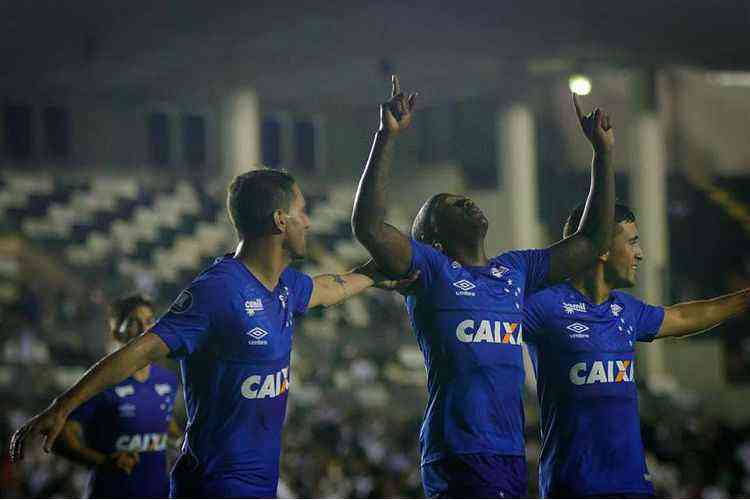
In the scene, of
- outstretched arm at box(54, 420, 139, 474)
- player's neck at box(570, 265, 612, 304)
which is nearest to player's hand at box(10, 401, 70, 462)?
outstretched arm at box(54, 420, 139, 474)

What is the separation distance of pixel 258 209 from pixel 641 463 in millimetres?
1895

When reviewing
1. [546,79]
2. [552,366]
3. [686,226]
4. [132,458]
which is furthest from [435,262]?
[686,226]

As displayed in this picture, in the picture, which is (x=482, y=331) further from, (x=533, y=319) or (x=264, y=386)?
(x=264, y=386)

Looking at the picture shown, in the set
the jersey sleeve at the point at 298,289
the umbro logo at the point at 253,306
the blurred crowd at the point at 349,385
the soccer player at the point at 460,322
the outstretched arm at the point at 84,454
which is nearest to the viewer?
the umbro logo at the point at 253,306

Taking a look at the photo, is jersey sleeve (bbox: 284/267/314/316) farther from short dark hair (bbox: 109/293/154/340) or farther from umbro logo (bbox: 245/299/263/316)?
short dark hair (bbox: 109/293/154/340)

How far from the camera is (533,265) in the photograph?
15.7 feet

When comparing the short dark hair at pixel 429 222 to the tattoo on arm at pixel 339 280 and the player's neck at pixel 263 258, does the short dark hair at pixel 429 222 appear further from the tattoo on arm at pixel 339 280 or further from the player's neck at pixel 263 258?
the player's neck at pixel 263 258

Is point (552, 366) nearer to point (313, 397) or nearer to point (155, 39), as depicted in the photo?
point (155, 39)

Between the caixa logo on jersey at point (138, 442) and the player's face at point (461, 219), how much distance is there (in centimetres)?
227

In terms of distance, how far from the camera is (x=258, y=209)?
4328 millimetres

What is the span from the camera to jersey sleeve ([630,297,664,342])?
5098mm

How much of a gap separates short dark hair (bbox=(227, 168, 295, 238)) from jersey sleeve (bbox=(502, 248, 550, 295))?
101 cm

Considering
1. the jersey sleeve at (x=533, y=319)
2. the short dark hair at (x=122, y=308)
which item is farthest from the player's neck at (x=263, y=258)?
the short dark hair at (x=122, y=308)

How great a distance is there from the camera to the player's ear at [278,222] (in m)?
4.32
